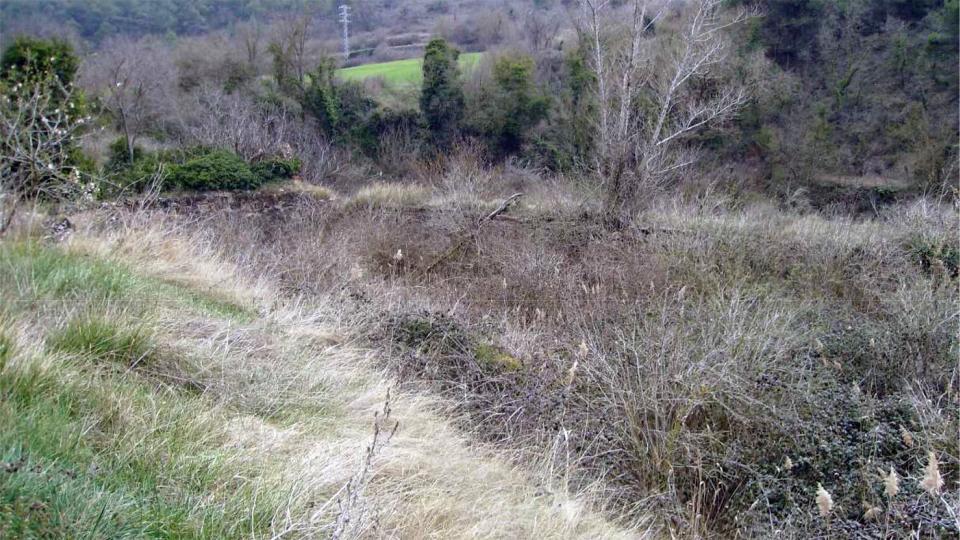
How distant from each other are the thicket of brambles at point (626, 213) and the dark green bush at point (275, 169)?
1.9 inches

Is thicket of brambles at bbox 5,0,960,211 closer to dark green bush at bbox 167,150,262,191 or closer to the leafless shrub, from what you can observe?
dark green bush at bbox 167,150,262,191

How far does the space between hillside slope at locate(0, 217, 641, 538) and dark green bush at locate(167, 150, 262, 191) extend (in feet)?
29.8

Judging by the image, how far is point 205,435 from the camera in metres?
2.85

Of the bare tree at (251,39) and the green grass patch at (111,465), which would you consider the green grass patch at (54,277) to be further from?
the bare tree at (251,39)

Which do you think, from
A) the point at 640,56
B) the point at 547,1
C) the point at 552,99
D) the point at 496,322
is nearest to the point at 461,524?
the point at 496,322

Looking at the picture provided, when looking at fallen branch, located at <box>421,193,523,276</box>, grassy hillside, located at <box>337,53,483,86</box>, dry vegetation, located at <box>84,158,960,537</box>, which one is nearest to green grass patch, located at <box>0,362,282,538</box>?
dry vegetation, located at <box>84,158,960,537</box>

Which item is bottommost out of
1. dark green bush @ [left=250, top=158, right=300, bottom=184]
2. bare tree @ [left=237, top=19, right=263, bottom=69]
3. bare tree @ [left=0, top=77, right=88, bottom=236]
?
dark green bush @ [left=250, top=158, right=300, bottom=184]

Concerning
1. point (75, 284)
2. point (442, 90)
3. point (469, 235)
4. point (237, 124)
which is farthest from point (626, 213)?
point (442, 90)

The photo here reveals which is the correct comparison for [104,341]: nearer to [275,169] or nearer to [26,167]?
[26,167]

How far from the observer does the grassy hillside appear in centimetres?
2500

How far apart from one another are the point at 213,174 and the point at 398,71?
14540mm

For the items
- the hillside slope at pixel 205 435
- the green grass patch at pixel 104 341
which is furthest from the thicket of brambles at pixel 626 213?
the green grass patch at pixel 104 341

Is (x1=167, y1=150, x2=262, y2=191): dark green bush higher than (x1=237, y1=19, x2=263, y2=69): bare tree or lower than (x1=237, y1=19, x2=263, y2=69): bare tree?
lower

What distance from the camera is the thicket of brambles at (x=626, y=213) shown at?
4371 mm
